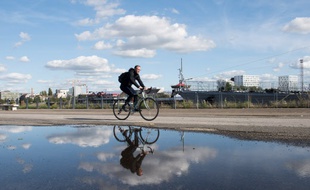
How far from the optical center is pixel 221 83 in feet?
151

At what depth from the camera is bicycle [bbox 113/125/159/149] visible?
7.15 m

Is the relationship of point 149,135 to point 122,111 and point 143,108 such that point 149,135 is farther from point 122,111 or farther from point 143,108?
point 122,111

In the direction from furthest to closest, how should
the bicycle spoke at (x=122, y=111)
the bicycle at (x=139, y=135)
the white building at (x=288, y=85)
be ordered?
the white building at (x=288, y=85) < the bicycle spoke at (x=122, y=111) < the bicycle at (x=139, y=135)

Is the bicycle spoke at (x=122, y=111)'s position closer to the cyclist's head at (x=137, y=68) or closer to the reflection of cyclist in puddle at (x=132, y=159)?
the cyclist's head at (x=137, y=68)

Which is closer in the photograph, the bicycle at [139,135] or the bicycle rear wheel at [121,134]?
the bicycle at [139,135]

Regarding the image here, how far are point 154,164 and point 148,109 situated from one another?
7.24 metres

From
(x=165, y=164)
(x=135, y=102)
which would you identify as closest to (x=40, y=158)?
(x=165, y=164)

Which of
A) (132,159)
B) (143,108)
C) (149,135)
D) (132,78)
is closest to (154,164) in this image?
(132,159)

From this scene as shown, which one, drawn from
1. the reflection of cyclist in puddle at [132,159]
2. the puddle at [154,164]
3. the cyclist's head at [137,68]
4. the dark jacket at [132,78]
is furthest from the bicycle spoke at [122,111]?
the reflection of cyclist in puddle at [132,159]

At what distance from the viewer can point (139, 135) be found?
7.99m

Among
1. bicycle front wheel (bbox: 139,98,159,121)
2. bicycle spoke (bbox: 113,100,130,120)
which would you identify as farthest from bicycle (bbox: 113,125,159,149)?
bicycle spoke (bbox: 113,100,130,120)

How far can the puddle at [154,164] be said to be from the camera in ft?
13.0

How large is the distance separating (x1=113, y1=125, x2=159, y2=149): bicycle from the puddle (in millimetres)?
67

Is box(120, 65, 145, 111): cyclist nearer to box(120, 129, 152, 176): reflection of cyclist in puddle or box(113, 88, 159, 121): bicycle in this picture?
box(113, 88, 159, 121): bicycle
